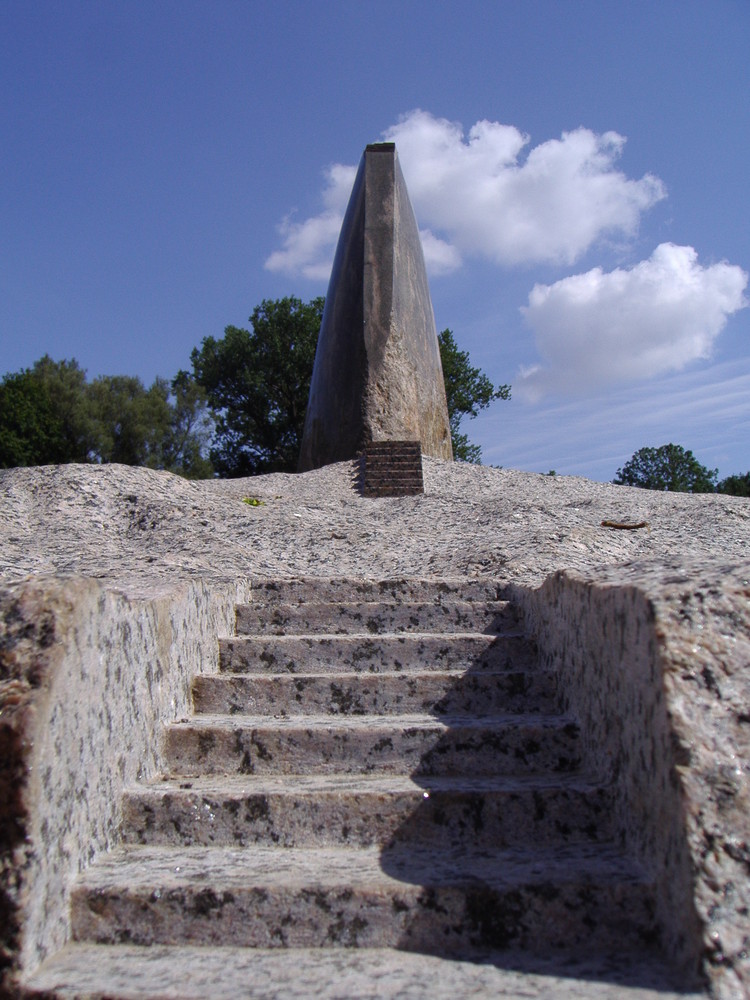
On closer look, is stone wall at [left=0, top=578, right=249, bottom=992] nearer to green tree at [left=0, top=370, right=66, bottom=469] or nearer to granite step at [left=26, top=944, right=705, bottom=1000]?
granite step at [left=26, top=944, right=705, bottom=1000]

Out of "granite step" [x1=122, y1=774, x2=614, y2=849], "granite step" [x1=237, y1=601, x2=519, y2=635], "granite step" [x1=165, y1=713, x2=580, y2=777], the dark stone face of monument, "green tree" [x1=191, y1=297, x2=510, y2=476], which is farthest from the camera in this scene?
"green tree" [x1=191, y1=297, x2=510, y2=476]

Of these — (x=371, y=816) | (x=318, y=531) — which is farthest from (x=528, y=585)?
(x=318, y=531)

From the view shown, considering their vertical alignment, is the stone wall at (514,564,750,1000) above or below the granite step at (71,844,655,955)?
above

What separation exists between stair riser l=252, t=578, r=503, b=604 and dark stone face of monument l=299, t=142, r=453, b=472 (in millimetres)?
7170

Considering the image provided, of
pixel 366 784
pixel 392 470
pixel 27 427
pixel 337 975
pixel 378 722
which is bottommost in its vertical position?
pixel 337 975

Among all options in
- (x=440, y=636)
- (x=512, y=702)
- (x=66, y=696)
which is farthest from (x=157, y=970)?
(x=440, y=636)

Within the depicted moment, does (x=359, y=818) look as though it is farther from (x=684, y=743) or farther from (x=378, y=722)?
(x=684, y=743)

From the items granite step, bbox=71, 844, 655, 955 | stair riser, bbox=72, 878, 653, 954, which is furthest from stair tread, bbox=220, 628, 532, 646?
stair riser, bbox=72, 878, 653, 954

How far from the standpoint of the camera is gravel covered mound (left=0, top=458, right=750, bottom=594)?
14.3ft

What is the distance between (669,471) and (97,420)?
55.7 feet

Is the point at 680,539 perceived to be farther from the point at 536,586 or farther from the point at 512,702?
the point at 512,702

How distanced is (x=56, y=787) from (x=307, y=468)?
1018 centimetres

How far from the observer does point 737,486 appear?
1852cm

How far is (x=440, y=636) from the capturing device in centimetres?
289
